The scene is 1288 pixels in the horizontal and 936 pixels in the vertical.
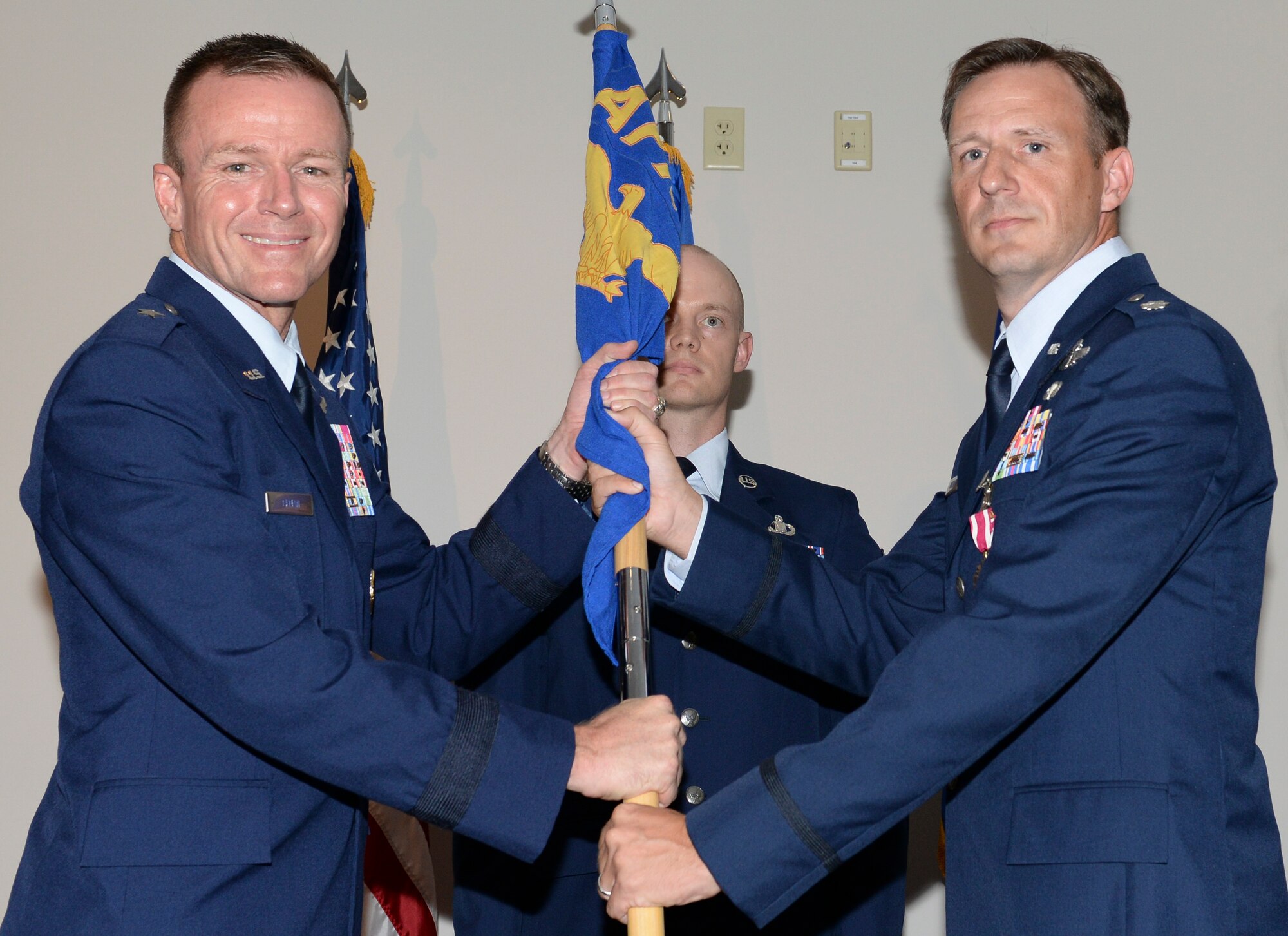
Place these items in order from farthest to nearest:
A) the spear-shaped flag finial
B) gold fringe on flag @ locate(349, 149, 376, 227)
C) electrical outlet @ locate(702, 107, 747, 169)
→ electrical outlet @ locate(702, 107, 747, 169) < gold fringe on flag @ locate(349, 149, 376, 227) < the spear-shaped flag finial

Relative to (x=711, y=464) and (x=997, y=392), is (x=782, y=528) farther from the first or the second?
(x=997, y=392)

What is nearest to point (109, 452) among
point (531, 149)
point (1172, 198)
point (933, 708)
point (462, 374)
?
point (933, 708)

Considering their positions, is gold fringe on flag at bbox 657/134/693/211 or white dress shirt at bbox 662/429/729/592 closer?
gold fringe on flag at bbox 657/134/693/211

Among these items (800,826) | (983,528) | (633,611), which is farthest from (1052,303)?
(800,826)

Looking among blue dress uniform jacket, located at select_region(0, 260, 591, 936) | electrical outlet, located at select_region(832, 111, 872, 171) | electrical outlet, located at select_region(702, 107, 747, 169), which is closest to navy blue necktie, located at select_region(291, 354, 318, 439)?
blue dress uniform jacket, located at select_region(0, 260, 591, 936)

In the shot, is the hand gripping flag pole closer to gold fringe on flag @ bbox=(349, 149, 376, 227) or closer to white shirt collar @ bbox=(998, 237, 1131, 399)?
white shirt collar @ bbox=(998, 237, 1131, 399)

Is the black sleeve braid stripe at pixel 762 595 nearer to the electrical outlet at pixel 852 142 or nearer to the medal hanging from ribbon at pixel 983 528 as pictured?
the medal hanging from ribbon at pixel 983 528

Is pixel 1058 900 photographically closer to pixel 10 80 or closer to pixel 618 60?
pixel 618 60

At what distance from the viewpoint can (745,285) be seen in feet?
12.6

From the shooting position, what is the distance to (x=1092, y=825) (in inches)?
70.2

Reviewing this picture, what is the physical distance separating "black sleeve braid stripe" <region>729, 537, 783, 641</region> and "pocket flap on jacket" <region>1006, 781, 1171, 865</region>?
1.96 feet

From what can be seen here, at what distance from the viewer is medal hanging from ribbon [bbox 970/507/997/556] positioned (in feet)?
6.74

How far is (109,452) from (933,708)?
1189 millimetres

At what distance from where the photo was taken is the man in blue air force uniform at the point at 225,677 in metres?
1.79
